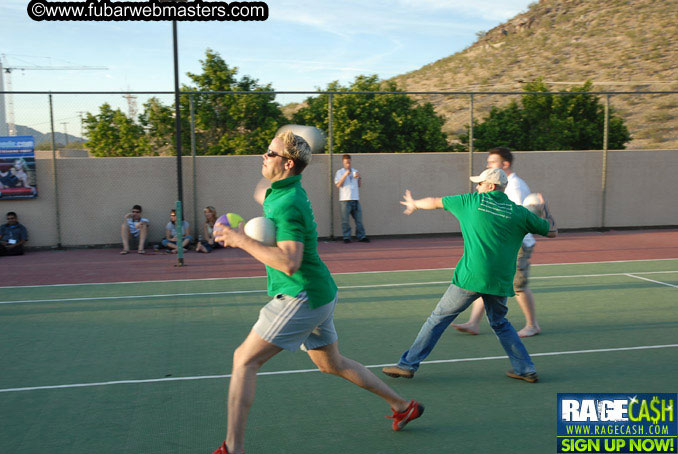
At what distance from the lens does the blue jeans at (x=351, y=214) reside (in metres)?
14.8

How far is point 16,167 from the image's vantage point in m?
13.7

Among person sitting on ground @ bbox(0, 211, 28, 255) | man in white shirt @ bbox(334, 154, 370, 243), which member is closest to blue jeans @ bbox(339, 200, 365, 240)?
man in white shirt @ bbox(334, 154, 370, 243)

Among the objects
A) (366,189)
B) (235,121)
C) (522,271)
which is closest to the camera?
(522,271)

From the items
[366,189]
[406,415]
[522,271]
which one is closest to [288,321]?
[406,415]

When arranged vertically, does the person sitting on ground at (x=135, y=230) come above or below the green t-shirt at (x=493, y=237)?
below

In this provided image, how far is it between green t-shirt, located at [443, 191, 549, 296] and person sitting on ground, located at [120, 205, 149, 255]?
31.7 feet

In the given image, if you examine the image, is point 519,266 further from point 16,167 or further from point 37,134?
point 16,167

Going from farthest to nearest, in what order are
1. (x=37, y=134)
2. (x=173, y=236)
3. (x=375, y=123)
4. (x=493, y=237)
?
A: (x=375, y=123)
(x=173, y=236)
(x=37, y=134)
(x=493, y=237)

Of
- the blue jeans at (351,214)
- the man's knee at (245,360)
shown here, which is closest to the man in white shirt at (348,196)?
the blue jeans at (351,214)

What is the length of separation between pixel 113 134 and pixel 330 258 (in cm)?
628

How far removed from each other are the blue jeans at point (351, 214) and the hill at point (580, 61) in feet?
68.9

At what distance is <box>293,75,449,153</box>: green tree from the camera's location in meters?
19.5

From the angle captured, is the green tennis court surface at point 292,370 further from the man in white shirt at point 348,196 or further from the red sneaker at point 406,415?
the man in white shirt at point 348,196

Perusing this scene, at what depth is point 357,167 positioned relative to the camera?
607 inches
